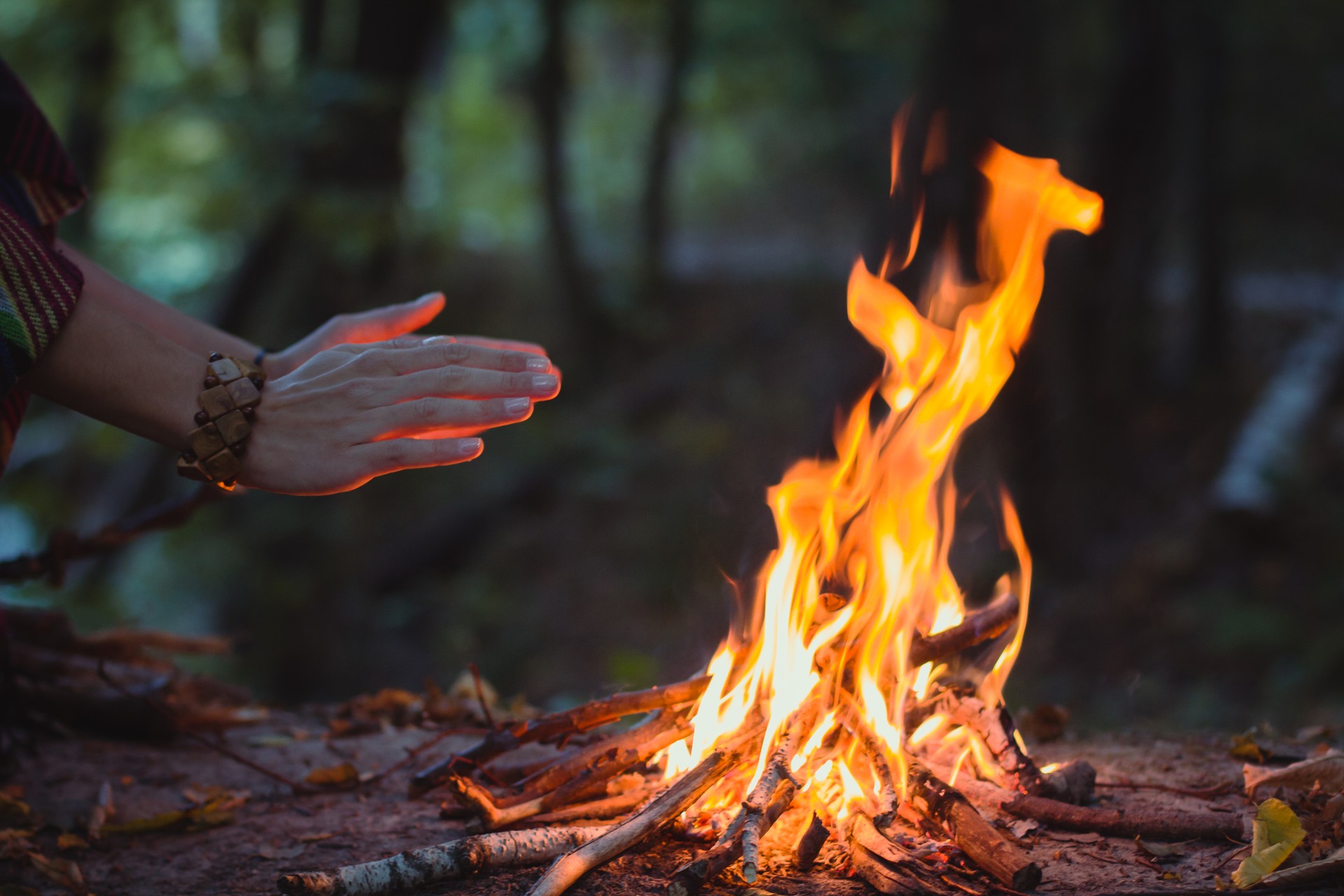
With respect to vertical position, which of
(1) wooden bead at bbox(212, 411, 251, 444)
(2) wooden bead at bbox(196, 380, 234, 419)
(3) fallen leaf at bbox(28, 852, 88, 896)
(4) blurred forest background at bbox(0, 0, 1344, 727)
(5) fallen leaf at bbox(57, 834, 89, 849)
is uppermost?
(4) blurred forest background at bbox(0, 0, 1344, 727)

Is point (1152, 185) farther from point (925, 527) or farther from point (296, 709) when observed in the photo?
point (296, 709)

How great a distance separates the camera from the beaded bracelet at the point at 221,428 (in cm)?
187

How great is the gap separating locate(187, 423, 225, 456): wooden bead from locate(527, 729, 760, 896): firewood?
110cm

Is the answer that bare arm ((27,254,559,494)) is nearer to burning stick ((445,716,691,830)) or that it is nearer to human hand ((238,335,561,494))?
human hand ((238,335,561,494))

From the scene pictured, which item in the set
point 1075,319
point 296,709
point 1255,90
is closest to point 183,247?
point 296,709

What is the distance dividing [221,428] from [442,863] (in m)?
1.02

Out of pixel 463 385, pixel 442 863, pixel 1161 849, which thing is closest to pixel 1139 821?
pixel 1161 849

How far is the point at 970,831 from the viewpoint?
1.93 meters

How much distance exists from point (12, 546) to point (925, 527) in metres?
9.87

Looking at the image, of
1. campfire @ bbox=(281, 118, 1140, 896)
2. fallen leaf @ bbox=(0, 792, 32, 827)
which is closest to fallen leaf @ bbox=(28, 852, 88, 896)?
fallen leaf @ bbox=(0, 792, 32, 827)

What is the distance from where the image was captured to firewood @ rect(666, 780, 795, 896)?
1.78 metres

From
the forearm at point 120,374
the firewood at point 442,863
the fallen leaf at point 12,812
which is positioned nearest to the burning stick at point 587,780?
the firewood at point 442,863

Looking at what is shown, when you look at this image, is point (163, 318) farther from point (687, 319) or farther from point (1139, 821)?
point (687, 319)

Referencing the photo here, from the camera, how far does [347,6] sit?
32.9 ft
